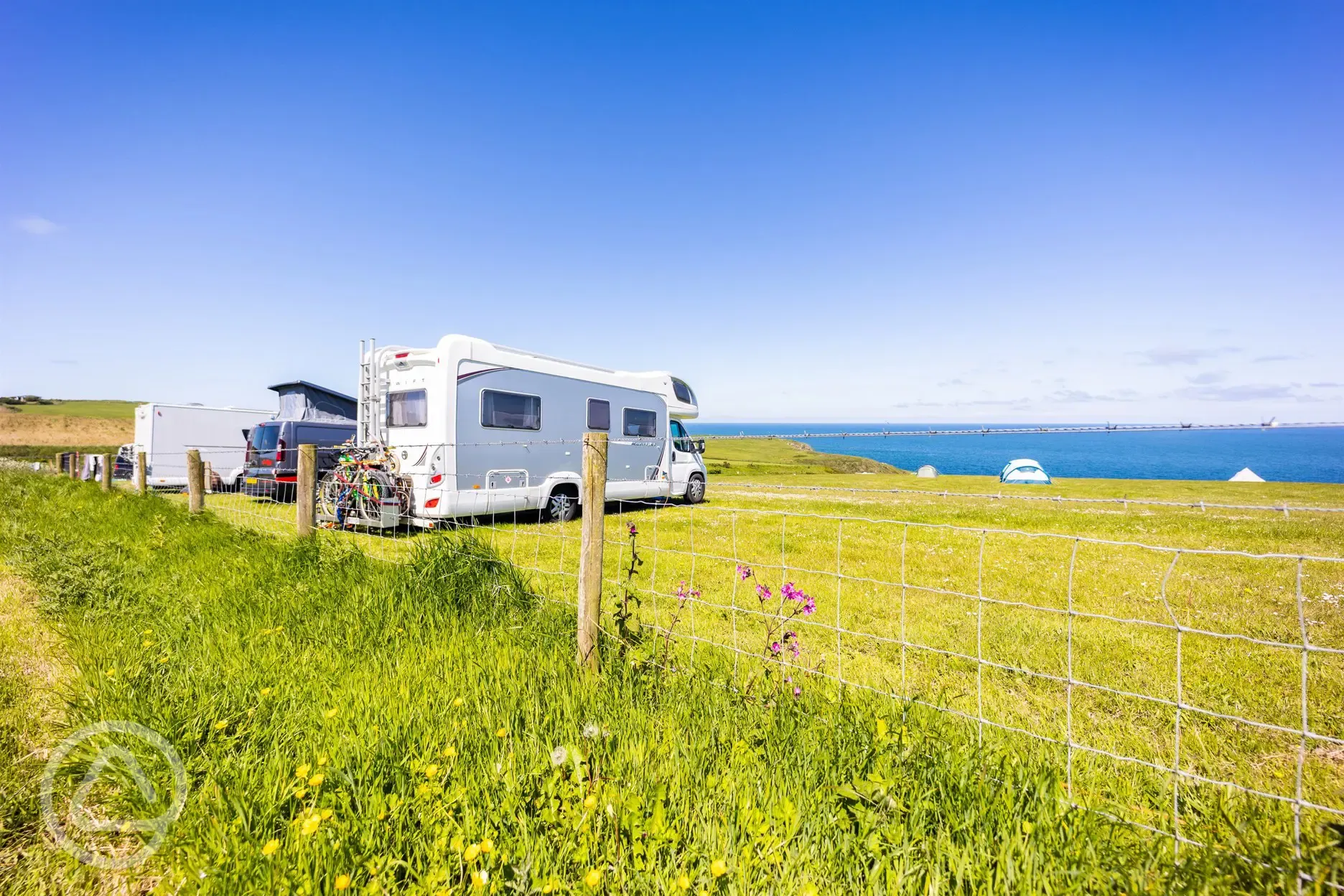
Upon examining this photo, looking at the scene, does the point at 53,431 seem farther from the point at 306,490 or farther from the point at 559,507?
the point at 306,490

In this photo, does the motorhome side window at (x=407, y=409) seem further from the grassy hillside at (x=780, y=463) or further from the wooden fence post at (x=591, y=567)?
the grassy hillside at (x=780, y=463)

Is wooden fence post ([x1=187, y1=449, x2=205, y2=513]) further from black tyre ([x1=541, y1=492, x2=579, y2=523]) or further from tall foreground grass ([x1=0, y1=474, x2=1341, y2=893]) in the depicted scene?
tall foreground grass ([x1=0, y1=474, x2=1341, y2=893])

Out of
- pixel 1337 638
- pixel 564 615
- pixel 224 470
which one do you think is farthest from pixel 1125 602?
pixel 224 470

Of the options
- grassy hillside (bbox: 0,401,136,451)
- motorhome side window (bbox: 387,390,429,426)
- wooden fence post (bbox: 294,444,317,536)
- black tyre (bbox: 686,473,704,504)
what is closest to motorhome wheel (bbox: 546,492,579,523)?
motorhome side window (bbox: 387,390,429,426)

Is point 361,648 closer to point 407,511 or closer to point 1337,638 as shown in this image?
point 407,511

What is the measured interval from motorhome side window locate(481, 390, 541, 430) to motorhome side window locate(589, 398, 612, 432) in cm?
126

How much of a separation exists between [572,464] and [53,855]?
954 centimetres

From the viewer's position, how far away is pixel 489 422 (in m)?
10.3

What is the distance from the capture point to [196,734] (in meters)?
2.54

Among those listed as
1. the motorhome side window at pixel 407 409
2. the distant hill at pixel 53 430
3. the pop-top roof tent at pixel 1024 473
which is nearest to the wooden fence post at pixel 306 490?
the motorhome side window at pixel 407 409

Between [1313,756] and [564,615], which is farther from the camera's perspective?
[564,615]

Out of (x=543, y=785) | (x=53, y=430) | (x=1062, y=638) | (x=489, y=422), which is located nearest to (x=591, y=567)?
(x=543, y=785)

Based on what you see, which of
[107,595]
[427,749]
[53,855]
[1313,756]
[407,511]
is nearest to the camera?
[53,855]

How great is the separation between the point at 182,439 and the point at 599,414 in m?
16.0
